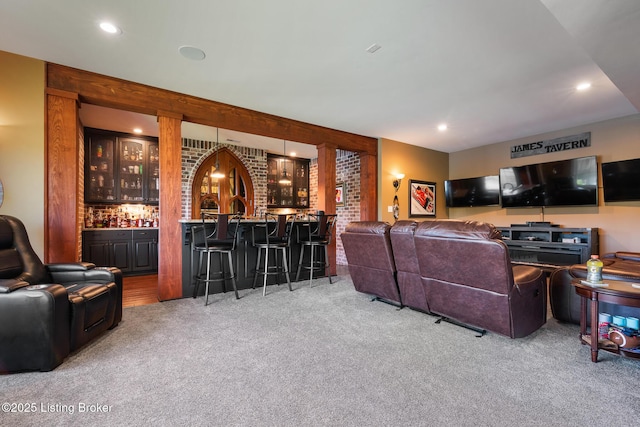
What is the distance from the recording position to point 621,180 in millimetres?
4480

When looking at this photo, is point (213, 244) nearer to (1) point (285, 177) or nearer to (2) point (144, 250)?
(2) point (144, 250)

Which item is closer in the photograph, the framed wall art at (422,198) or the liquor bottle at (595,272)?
the liquor bottle at (595,272)

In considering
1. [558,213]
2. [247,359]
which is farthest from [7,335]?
[558,213]

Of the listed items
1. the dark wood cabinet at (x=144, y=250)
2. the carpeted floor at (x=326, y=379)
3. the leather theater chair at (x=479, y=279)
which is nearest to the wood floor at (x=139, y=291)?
the dark wood cabinet at (x=144, y=250)

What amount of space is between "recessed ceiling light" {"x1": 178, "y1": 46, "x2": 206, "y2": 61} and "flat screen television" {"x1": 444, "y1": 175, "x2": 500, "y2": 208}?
5775mm

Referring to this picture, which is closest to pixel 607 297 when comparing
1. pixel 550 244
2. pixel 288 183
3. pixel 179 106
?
pixel 550 244

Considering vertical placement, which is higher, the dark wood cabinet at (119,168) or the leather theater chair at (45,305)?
the dark wood cabinet at (119,168)

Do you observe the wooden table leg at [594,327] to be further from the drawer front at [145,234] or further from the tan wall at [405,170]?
the drawer front at [145,234]

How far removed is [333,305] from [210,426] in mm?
2076

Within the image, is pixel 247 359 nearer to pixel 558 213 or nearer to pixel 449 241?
pixel 449 241

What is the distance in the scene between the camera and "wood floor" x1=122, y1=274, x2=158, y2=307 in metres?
3.56

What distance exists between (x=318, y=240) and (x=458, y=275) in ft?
7.52

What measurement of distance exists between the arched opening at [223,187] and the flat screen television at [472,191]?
4.66m

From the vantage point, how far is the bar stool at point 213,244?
348 cm
